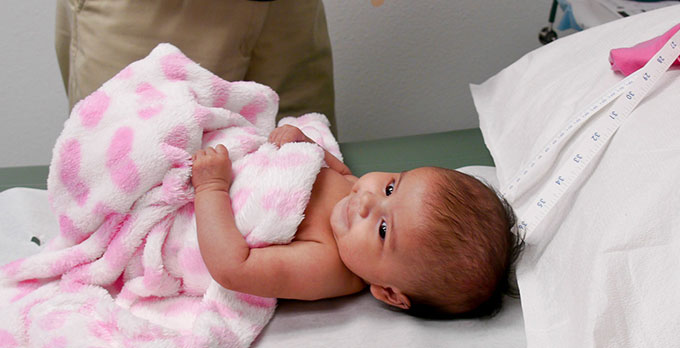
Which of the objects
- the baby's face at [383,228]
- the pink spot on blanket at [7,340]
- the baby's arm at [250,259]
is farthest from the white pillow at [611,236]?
the pink spot on blanket at [7,340]

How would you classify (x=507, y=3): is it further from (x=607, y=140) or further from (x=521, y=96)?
(x=607, y=140)

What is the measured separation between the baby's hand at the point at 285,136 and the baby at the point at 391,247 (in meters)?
0.14

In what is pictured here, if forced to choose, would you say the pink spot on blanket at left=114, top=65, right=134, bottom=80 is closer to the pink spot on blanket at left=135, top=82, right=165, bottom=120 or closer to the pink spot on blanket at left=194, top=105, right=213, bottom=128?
the pink spot on blanket at left=135, top=82, right=165, bottom=120

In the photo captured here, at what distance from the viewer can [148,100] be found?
100 centimetres

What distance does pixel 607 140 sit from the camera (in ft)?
2.72

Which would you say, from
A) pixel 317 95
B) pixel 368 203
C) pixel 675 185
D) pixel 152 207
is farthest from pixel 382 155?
pixel 675 185

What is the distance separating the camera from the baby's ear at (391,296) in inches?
34.9

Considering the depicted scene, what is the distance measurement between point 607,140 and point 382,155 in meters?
0.56

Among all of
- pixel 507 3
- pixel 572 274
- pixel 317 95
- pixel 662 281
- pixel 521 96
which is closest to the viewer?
pixel 662 281

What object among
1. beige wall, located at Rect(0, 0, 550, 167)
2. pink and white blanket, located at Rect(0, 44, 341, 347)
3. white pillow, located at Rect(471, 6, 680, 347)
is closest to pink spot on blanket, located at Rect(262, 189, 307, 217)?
pink and white blanket, located at Rect(0, 44, 341, 347)

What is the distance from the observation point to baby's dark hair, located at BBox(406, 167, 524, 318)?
32.5 inches

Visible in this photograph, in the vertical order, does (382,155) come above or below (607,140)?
below

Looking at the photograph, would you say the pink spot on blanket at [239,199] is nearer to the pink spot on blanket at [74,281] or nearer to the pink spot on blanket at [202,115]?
the pink spot on blanket at [202,115]

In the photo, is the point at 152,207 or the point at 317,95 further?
the point at 317,95
